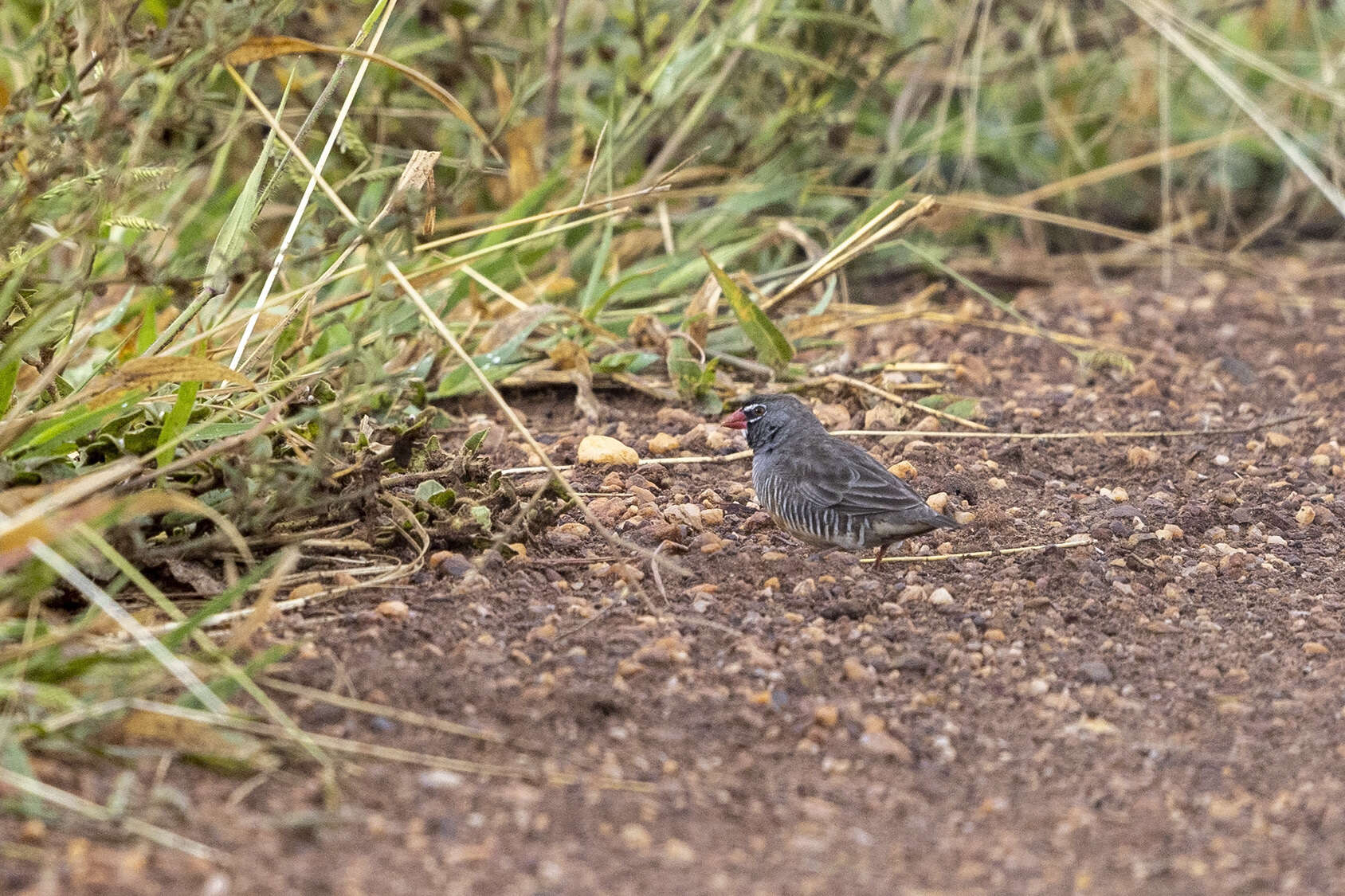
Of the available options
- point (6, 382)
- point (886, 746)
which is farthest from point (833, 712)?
point (6, 382)

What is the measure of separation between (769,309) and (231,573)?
283 centimetres

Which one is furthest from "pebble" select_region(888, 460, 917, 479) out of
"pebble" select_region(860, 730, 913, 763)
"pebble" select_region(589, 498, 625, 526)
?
"pebble" select_region(860, 730, 913, 763)

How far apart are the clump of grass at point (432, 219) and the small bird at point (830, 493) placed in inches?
26.8

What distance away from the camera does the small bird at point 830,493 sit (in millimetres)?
3928

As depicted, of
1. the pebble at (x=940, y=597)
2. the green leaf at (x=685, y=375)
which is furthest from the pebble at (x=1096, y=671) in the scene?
the green leaf at (x=685, y=375)

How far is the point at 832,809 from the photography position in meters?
2.75

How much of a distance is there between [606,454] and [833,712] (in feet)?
5.60

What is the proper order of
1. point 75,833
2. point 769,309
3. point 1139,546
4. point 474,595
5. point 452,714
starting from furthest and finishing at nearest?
1. point 769,309
2. point 1139,546
3. point 474,595
4. point 452,714
5. point 75,833

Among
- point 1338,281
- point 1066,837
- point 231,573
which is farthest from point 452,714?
point 1338,281

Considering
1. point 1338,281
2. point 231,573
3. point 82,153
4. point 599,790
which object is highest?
point 82,153

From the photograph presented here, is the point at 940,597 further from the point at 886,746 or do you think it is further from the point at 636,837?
the point at 636,837

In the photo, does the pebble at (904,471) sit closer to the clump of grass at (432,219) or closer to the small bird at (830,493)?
the small bird at (830,493)

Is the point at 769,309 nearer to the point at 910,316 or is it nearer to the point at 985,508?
the point at 910,316

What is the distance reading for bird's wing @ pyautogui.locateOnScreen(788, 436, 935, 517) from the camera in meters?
3.94
